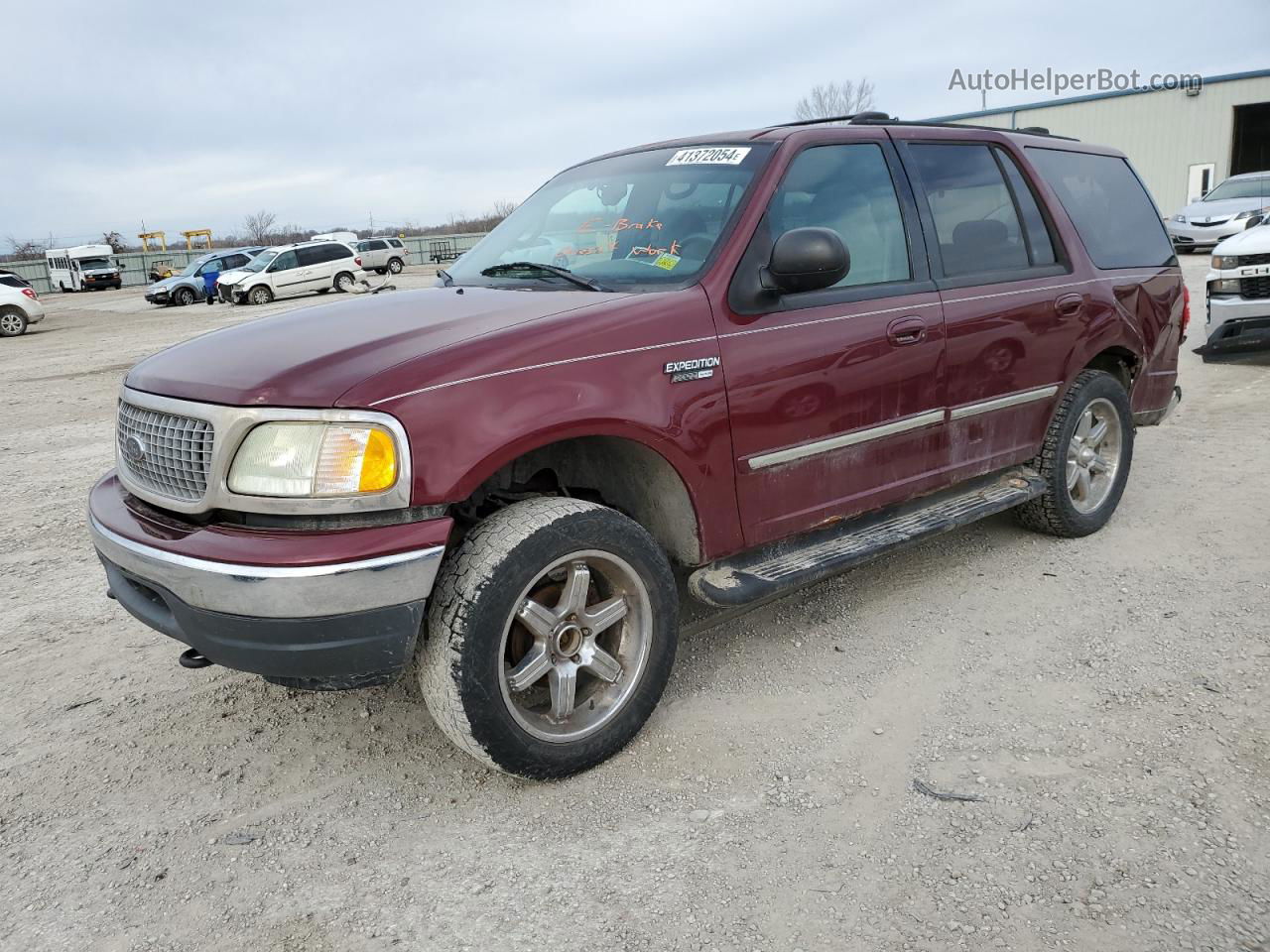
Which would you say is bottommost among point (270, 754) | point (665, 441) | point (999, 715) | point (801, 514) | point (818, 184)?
point (999, 715)

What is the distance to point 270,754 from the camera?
3117mm

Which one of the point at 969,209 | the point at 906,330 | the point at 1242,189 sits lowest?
the point at 1242,189

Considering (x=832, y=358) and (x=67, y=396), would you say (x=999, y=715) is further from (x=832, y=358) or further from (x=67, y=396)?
(x=67, y=396)

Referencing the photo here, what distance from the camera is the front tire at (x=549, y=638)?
8.55 ft

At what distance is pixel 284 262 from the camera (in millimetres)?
27828

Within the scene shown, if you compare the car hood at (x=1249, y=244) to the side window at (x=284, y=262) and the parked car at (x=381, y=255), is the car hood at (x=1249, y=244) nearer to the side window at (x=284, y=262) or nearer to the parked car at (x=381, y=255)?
the side window at (x=284, y=262)

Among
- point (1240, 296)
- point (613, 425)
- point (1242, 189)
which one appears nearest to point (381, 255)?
point (1242, 189)

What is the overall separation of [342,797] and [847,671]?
5.87 ft

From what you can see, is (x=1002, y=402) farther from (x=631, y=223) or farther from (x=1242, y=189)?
(x=1242, y=189)

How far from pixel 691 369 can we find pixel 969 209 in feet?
6.07

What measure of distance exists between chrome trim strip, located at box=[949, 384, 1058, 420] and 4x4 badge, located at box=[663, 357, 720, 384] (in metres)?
1.32

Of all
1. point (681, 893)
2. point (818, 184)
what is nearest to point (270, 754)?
point (681, 893)

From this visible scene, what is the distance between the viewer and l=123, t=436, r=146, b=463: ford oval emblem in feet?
9.42

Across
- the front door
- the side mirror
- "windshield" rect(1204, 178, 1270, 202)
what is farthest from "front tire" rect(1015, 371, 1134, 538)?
"windshield" rect(1204, 178, 1270, 202)
